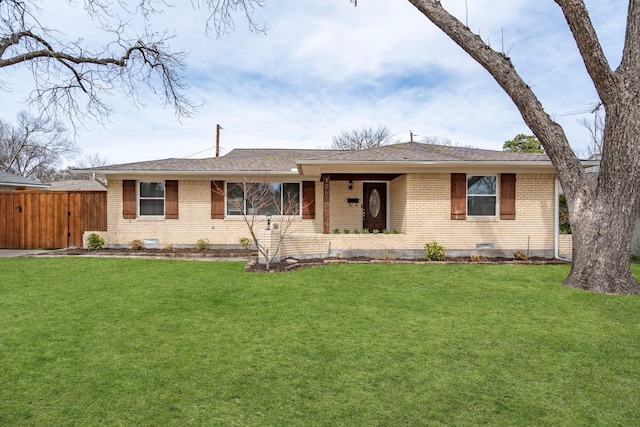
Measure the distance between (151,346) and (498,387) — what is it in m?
3.35

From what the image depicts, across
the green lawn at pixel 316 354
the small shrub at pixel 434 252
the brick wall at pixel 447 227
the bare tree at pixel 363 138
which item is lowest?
the green lawn at pixel 316 354

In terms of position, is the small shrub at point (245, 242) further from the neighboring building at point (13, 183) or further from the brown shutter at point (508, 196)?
the neighboring building at point (13, 183)

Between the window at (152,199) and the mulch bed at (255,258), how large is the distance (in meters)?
1.25

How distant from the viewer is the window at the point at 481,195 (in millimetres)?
10188

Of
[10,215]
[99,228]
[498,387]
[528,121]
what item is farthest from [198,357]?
[10,215]

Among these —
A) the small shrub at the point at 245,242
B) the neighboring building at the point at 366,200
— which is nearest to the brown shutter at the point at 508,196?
the neighboring building at the point at 366,200

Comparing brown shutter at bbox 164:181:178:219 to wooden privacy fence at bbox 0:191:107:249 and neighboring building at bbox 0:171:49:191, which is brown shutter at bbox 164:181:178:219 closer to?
wooden privacy fence at bbox 0:191:107:249

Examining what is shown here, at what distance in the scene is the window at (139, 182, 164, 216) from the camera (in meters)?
11.8

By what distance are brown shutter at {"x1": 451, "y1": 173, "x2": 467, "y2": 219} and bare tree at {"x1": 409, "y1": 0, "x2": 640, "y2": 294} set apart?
3.27 m

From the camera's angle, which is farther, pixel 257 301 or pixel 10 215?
pixel 10 215

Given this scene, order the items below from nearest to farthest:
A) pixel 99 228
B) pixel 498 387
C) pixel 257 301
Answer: pixel 498 387 < pixel 257 301 < pixel 99 228

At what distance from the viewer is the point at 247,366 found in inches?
131

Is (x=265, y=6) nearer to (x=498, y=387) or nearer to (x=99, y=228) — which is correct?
(x=99, y=228)

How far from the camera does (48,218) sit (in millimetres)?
12320
